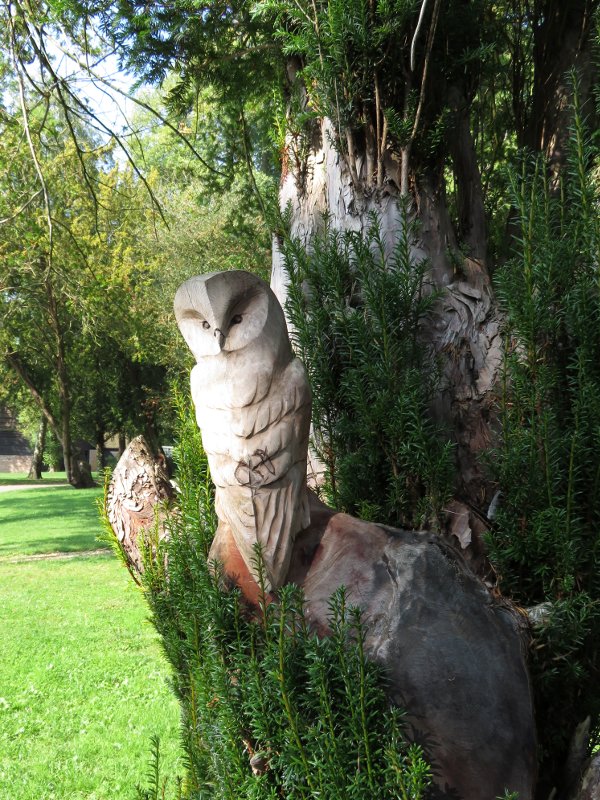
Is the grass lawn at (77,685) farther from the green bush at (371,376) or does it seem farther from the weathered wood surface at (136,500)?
the green bush at (371,376)

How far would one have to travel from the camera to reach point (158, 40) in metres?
4.02

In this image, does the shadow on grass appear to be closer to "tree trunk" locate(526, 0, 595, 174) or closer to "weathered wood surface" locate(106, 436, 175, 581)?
"weathered wood surface" locate(106, 436, 175, 581)

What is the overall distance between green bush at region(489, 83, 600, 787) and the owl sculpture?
76cm

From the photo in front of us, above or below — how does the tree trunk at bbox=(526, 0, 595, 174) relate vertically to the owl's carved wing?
above

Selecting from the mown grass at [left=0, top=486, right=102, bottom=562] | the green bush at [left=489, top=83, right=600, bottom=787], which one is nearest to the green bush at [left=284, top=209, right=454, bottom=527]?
the green bush at [left=489, top=83, right=600, bottom=787]

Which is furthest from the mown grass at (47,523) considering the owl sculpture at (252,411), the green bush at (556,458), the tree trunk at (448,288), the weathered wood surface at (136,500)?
the green bush at (556,458)

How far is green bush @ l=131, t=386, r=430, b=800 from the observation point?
184cm

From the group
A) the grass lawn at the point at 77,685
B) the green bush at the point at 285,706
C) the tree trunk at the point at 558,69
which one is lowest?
the grass lawn at the point at 77,685

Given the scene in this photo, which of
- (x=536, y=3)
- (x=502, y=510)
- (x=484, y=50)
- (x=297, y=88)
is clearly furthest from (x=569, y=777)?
(x=536, y=3)

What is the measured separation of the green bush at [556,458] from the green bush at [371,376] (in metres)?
0.29

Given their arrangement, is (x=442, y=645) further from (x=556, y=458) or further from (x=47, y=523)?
(x=47, y=523)

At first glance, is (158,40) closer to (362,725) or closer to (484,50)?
(484,50)

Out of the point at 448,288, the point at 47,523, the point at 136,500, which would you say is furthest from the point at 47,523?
the point at 448,288

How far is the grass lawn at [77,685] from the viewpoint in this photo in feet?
16.5
